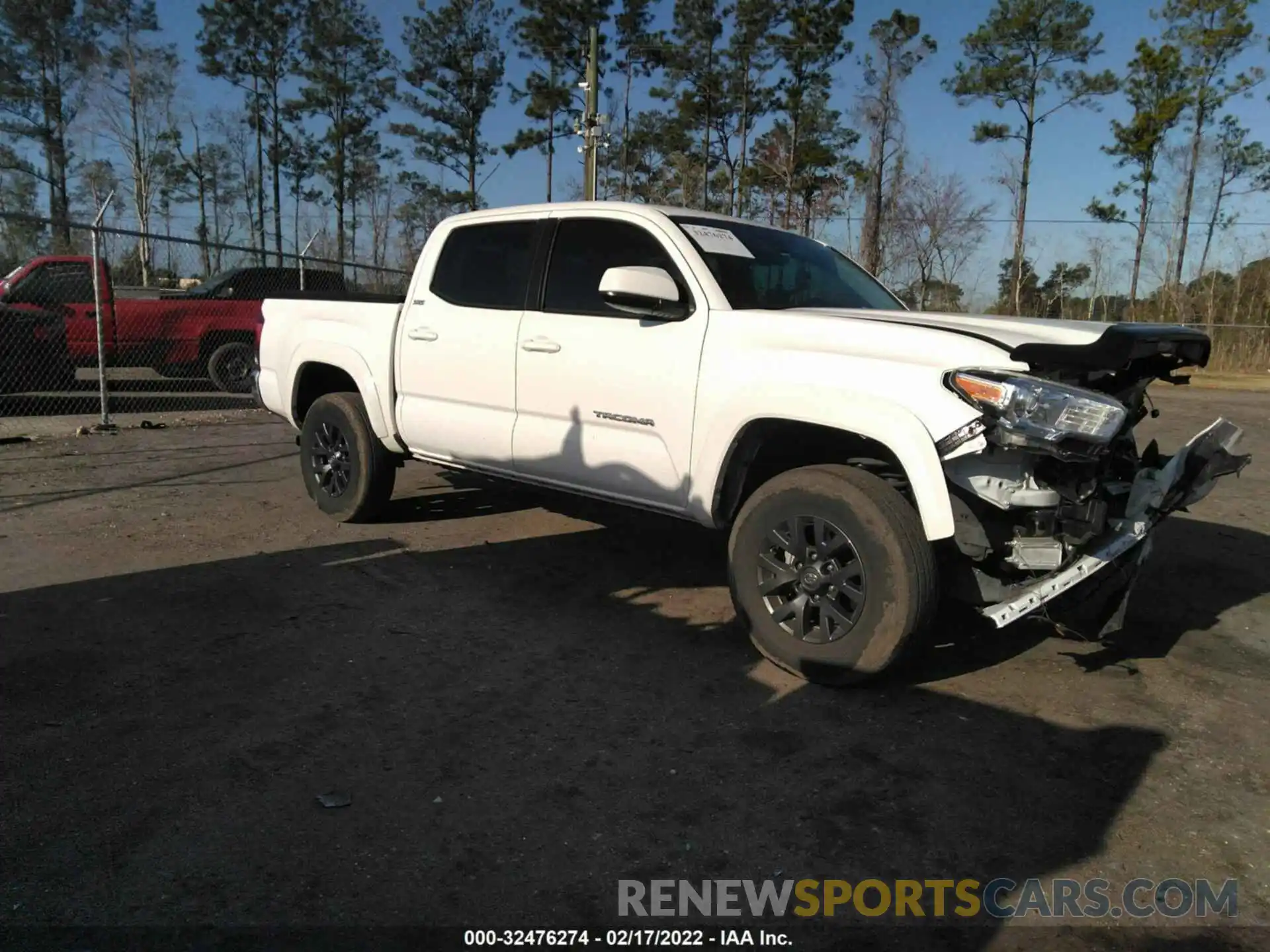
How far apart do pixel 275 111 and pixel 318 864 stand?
45715 millimetres

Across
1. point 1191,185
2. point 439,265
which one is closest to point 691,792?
point 439,265

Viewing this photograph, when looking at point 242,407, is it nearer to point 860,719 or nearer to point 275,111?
point 860,719

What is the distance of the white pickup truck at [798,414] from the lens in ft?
11.3

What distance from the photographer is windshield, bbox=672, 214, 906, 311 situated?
4523 mm

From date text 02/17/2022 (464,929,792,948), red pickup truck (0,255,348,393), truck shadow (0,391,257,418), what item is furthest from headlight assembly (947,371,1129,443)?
red pickup truck (0,255,348,393)

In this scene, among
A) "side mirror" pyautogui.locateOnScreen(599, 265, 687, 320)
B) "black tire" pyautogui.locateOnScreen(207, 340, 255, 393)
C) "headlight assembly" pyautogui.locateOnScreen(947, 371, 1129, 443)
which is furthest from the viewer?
"black tire" pyautogui.locateOnScreen(207, 340, 255, 393)

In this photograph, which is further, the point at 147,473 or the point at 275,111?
the point at 275,111

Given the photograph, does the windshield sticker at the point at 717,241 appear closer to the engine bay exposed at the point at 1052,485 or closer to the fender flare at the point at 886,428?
the fender flare at the point at 886,428

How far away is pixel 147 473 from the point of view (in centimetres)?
791

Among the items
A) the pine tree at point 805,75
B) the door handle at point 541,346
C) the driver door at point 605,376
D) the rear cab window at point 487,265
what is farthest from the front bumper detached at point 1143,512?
the pine tree at point 805,75

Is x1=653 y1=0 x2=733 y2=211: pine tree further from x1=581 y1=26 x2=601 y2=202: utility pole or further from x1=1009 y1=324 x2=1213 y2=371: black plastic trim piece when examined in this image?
x1=1009 y1=324 x2=1213 y2=371: black plastic trim piece

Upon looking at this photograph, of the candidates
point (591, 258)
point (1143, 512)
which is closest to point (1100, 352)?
point (1143, 512)

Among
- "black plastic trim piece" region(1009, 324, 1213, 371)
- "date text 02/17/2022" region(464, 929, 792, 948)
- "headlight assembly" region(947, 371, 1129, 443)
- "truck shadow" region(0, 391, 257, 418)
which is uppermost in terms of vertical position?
"black plastic trim piece" region(1009, 324, 1213, 371)

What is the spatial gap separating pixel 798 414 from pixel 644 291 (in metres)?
0.93
